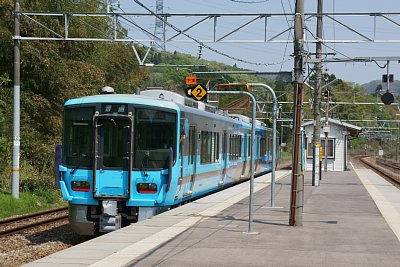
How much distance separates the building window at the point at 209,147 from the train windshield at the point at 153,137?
3956 mm

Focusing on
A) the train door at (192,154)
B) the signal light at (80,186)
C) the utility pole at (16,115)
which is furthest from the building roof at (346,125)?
the signal light at (80,186)

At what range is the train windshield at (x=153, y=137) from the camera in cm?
1491

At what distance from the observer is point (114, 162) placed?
1488 centimetres

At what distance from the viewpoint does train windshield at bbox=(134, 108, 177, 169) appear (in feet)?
48.9

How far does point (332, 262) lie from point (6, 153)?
16.4m

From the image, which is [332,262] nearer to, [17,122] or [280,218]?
[280,218]

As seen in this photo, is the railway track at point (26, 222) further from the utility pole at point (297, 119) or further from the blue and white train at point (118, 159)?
the utility pole at point (297, 119)

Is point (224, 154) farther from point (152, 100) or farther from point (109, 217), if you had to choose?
point (109, 217)

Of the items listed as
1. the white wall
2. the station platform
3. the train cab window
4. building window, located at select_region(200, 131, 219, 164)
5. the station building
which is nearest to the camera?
the station platform

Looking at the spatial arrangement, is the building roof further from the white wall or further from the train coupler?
the train coupler

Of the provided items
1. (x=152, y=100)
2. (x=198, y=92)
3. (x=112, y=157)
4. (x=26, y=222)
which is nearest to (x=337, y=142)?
(x=198, y=92)

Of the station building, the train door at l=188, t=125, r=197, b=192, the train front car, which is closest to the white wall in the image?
the station building

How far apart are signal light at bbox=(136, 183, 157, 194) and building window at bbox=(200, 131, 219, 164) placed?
4564mm

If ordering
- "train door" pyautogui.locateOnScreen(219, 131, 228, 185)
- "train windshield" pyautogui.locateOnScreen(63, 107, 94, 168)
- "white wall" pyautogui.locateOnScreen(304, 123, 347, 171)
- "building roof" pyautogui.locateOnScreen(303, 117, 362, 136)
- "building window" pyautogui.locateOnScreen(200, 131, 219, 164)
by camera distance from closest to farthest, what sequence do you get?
"train windshield" pyautogui.locateOnScreen(63, 107, 94, 168) → "building window" pyautogui.locateOnScreen(200, 131, 219, 164) → "train door" pyautogui.locateOnScreen(219, 131, 228, 185) → "building roof" pyautogui.locateOnScreen(303, 117, 362, 136) → "white wall" pyautogui.locateOnScreen(304, 123, 347, 171)
